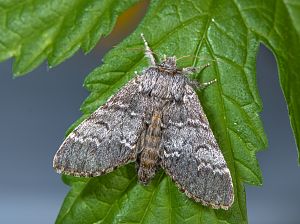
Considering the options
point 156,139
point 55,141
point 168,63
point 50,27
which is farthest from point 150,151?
point 55,141

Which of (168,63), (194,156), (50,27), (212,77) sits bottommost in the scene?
(194,156)

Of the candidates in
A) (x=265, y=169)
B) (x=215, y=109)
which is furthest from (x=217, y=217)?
(x=265, y=169)

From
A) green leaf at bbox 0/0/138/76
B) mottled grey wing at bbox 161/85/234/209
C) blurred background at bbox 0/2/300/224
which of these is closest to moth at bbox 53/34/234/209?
mottled grey wing at bbox 161/85/234/209

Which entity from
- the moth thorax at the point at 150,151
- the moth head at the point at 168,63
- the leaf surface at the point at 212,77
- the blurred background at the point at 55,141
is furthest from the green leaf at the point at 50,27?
the blurred background at the point at 55,141

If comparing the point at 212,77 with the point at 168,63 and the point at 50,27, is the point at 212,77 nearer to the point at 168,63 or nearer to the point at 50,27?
the point at 168,63

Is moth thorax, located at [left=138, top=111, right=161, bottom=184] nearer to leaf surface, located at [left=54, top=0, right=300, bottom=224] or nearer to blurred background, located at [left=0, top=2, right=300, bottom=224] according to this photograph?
leaf surface, located at [left=54, top=0, right=300, bottom=224]

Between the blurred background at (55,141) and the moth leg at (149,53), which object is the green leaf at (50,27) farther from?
the blurred background at (55,141)
